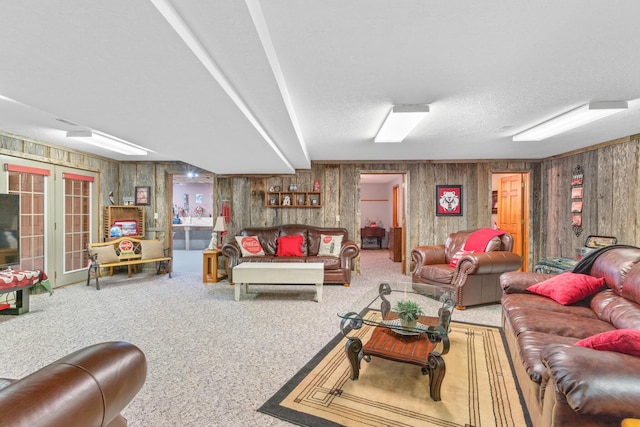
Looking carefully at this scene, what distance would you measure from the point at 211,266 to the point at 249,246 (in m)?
0.77

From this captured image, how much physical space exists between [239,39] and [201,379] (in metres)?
2.23

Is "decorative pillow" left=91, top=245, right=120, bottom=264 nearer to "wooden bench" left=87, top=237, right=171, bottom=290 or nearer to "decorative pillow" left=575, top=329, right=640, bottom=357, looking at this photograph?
"wooden bench" left=87, top=237, right=171, bottom=290

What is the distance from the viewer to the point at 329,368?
7.69 feet

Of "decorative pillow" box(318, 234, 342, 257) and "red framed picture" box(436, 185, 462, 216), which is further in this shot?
"red framed picture" box(436, 185, 462, 216)

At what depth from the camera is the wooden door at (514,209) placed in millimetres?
6043

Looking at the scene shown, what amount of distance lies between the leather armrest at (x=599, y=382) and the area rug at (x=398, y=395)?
0.78 m

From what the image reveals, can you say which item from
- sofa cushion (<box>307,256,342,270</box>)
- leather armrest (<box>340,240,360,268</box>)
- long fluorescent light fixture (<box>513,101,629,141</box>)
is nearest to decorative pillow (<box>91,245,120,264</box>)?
sofa cushion (<box>307,256,342,270</box>)

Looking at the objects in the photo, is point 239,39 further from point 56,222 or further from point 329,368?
point 56,222

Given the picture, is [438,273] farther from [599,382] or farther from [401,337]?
[599,382]

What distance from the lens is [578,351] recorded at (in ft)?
4.17

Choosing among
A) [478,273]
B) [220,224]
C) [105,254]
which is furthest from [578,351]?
[105,254]

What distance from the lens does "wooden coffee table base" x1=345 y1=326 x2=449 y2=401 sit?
1.93 m

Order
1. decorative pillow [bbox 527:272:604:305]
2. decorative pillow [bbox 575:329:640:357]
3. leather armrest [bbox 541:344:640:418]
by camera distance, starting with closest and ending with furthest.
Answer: leather armrest [bbox 541:344:640:418] < decorative pillow [bbox 575:329:640:357] < decorative pillow [bbox 527:272:604:305]

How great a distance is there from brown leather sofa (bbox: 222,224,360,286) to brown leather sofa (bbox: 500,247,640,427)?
251 cm
